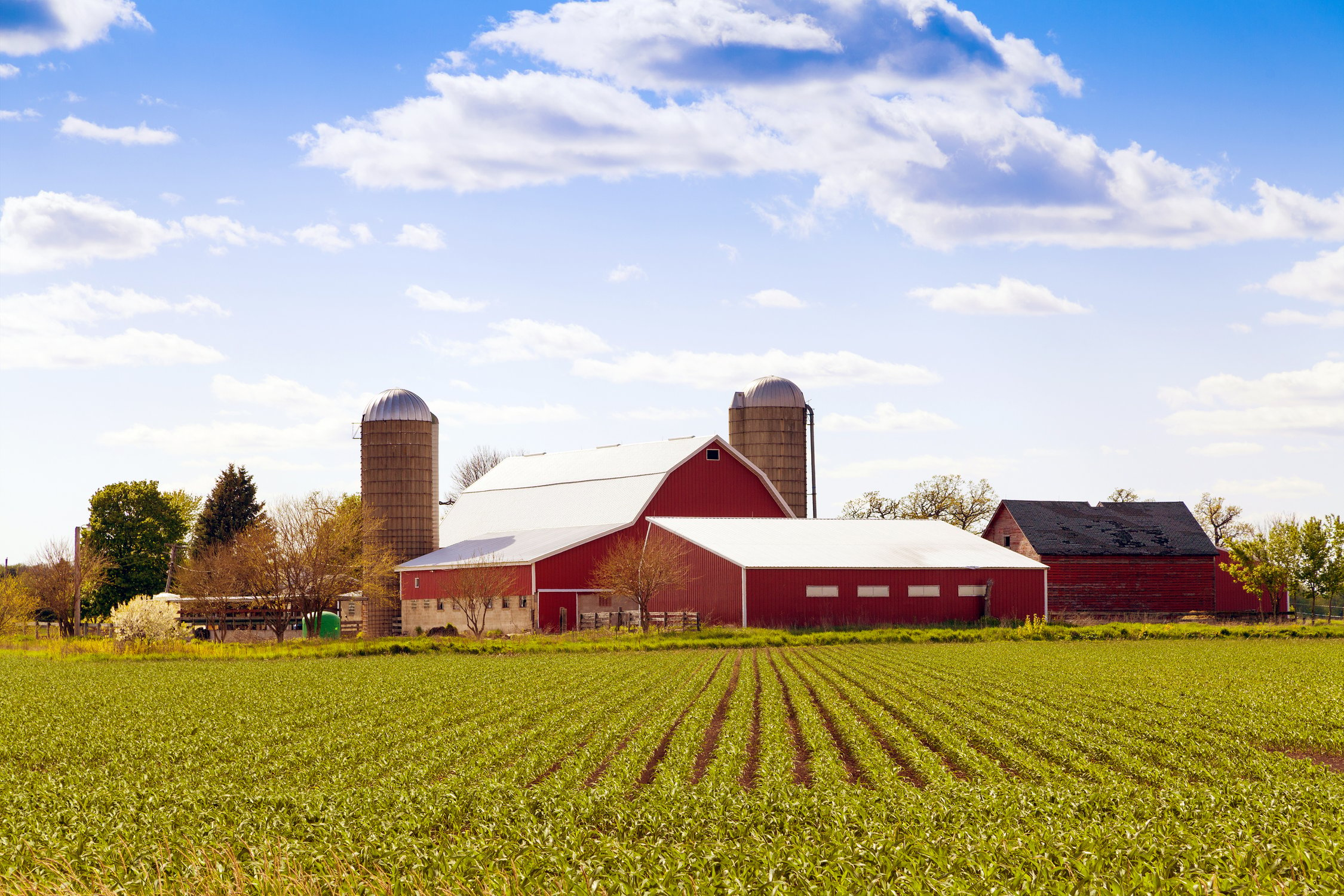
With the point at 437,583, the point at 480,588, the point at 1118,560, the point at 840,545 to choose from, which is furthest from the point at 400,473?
the point at 1118,560

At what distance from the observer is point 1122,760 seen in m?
16.4

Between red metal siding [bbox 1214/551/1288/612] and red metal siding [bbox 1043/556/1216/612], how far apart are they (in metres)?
0.35

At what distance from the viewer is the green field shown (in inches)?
396

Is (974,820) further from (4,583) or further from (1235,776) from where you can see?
(4,583)

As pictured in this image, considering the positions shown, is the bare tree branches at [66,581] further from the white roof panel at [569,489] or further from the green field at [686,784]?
the green field at [686,784]

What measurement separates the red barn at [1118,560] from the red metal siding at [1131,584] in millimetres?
30

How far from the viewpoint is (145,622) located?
45.6 meters

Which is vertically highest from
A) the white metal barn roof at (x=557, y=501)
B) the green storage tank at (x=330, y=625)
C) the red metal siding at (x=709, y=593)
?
the white metal barn roof at (x=557, y=501)

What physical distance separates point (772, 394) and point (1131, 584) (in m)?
20.2

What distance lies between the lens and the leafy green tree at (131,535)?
77.5 m

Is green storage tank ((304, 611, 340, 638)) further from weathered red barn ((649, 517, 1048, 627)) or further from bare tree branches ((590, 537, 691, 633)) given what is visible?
weathered red barn ((649, 517, 1048, 627))

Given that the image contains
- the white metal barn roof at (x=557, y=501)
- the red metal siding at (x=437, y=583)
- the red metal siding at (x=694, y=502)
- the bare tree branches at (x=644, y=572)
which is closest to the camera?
the bare tree branches at (x=644, y=572)

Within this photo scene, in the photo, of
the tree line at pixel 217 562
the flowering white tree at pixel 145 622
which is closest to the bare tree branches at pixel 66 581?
the tree line at pixel 217 562

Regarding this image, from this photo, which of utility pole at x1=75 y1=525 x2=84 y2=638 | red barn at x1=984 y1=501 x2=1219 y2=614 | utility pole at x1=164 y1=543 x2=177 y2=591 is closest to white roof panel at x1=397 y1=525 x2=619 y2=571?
utility pole at x1=75 y1=525 x2=84 y2=638
